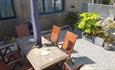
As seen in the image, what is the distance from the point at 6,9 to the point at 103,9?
645 cm

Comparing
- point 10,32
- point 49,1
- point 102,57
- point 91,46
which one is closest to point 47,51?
point 102,57

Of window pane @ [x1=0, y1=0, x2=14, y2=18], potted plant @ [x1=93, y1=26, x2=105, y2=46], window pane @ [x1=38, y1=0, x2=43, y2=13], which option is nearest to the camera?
potted plant @ [x1=93, y1=26, x2=105, y2=46]

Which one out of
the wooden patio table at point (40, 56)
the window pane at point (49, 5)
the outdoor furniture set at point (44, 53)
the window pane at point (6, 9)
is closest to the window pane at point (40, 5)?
the window pane at point (49, 5)

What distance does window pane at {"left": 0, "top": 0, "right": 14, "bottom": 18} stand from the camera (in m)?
6.73

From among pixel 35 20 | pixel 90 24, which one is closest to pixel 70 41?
pixel 35 20

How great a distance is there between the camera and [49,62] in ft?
11.0

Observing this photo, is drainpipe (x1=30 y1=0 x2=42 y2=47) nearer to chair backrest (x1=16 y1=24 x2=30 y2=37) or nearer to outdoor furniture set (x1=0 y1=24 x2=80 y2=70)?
outdoor furniture set (x1=0 y1=24 x2=80 y2=70)

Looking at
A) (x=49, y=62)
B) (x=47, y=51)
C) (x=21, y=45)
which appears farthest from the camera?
(x=21, y=45)

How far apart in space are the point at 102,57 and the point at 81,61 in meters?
0.94

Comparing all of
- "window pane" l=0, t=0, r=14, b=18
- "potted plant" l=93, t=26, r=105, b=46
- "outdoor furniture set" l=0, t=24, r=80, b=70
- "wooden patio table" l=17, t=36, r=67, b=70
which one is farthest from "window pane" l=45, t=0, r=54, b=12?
"wooden patio table" l=17, t=36, r=67, b=70

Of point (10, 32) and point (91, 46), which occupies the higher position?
point (10, 32)

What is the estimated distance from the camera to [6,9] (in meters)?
6.91

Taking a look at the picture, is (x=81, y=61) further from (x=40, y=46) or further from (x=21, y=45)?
(x=21, y=45)

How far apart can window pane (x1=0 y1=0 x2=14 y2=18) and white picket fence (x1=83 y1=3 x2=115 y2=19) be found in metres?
5.65
